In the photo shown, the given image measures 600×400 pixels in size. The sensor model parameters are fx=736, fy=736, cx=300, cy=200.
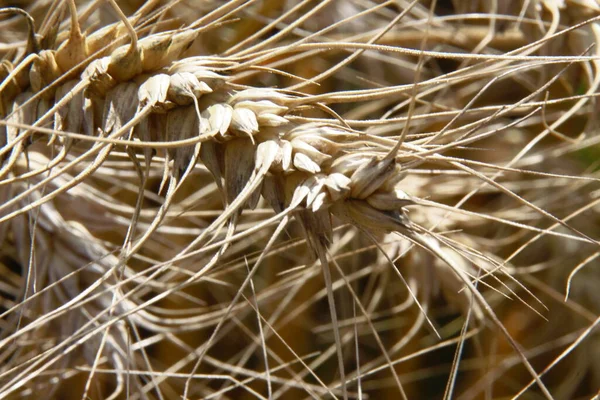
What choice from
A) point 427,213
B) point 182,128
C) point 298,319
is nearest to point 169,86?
point 182,128

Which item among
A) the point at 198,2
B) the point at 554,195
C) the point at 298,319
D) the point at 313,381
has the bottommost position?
the point at 313,381

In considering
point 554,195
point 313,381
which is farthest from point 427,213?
point 313,381

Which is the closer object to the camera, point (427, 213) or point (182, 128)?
point (182, 128)

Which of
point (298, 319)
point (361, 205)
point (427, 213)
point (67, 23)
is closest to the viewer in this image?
point (361, 205)

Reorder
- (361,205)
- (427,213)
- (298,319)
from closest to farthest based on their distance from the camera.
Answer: (361,205) → (427,213) → (298,319)

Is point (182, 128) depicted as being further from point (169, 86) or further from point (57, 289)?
point (57, 289)

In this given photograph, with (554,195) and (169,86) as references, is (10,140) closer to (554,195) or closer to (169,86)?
(169,86)

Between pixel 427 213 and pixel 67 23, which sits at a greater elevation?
pixel 67 23
